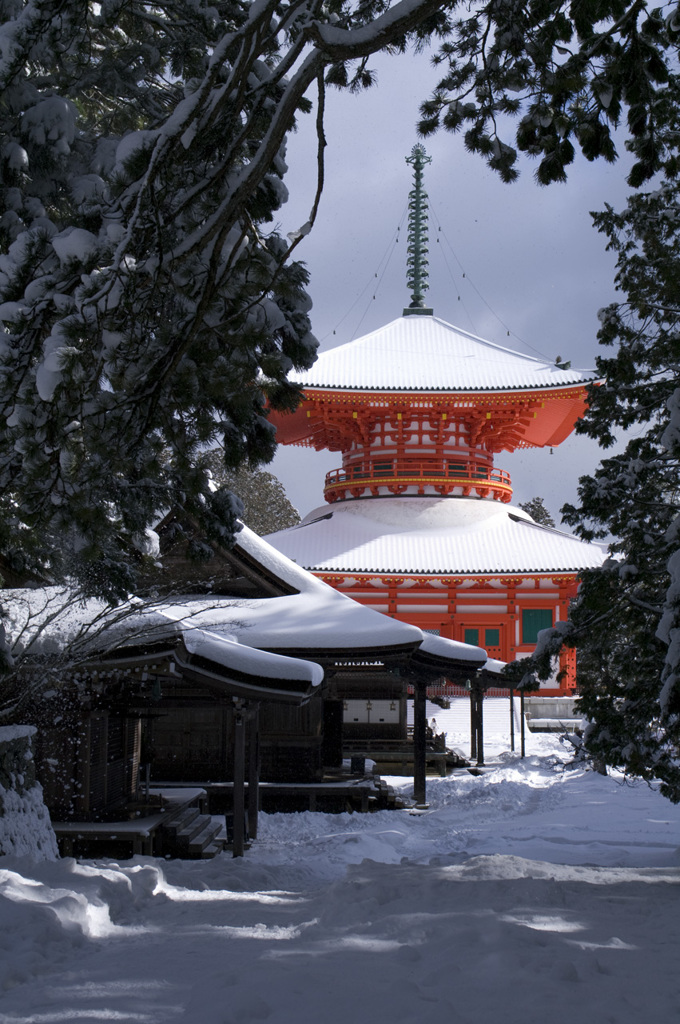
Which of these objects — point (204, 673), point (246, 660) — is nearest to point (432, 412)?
point (246, 660)

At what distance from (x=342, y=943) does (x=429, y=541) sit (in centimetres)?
2479

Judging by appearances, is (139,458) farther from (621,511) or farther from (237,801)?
(237,801)

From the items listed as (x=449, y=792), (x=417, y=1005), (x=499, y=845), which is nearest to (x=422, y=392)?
(x=449, y=792)

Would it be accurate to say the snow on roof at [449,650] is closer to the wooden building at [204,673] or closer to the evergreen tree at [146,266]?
the wooden building at [204,673]

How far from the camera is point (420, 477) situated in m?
30.9

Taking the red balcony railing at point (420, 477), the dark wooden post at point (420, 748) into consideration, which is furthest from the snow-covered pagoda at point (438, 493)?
the dark wooden post at point (420, 748)

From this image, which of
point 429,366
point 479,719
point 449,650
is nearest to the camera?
point 449,650

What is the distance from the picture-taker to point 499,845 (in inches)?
428

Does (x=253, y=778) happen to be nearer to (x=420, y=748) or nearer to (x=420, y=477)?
(x=420, y=748)

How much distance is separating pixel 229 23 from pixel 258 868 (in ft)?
23.6

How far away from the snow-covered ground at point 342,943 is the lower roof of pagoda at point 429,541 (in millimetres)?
18980

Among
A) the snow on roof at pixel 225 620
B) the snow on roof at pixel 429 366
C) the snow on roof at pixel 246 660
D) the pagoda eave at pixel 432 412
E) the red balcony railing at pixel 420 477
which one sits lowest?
the snow on roof at pixel 246 660

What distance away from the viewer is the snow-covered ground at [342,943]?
3953 mm

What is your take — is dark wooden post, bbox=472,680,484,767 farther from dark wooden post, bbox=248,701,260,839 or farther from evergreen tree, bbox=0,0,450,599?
evergreen tree, bbox=0,0,450,599
